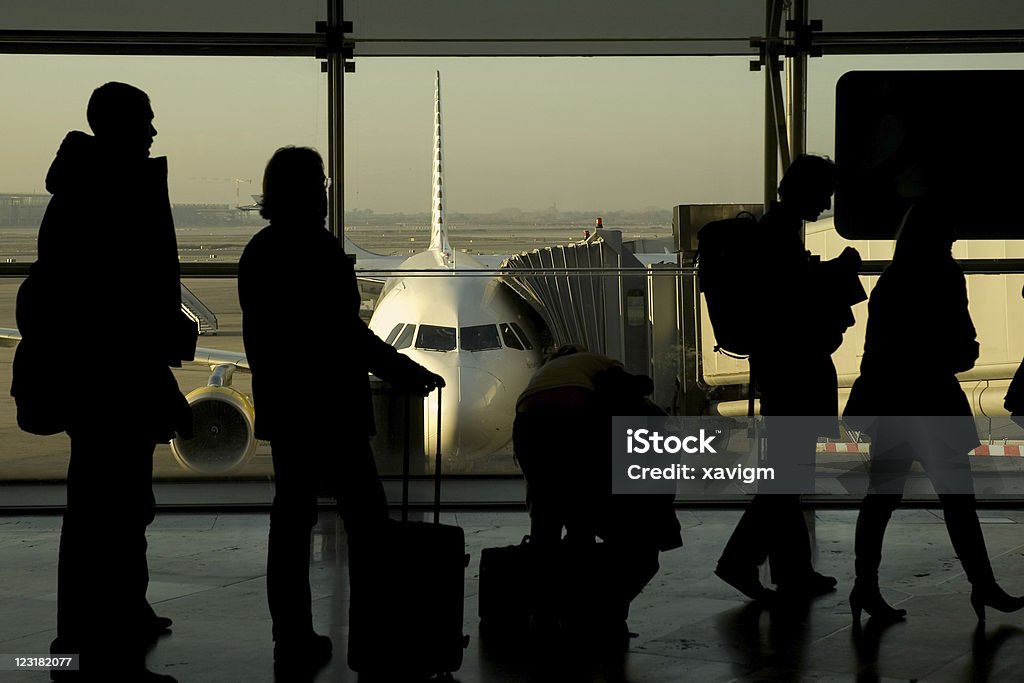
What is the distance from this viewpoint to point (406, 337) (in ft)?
31.0

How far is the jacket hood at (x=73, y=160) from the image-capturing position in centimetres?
333

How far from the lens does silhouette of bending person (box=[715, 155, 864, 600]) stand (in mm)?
4199

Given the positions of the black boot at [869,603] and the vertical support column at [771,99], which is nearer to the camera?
the black boot at [869,603]

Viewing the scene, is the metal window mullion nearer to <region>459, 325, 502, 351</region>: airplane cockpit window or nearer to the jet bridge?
the jet bridge

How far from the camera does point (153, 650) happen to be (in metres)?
3.76

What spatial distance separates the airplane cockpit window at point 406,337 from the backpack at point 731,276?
5325 mm

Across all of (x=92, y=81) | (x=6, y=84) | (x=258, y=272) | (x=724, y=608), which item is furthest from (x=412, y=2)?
(x=724, y=608)

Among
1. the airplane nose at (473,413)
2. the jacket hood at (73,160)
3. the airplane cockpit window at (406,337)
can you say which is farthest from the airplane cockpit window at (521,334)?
the jacket hood at (73,160)

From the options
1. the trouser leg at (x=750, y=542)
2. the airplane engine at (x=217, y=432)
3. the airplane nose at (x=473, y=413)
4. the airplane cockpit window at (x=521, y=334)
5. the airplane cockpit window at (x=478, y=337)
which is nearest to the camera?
the trouser leg at (x=750, y=542)

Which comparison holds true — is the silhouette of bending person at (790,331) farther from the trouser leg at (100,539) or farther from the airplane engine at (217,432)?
the airplane engine at (217,432)

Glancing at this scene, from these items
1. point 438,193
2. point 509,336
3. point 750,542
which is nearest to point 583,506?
point 750,542

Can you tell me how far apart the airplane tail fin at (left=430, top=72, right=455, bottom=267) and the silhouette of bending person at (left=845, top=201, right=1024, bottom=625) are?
342 cm

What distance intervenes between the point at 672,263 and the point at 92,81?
11.6 ft

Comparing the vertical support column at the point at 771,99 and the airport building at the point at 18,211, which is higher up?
the vertical support column at the point at 771,99
